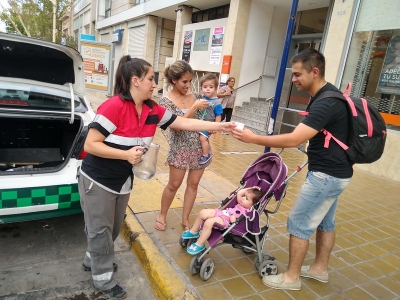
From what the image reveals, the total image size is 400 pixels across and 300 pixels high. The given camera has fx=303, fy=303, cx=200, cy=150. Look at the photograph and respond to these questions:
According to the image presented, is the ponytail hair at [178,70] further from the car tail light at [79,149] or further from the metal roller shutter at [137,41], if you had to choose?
the metal roller shutter at [137,41]

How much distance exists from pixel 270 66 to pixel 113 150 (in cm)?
1096

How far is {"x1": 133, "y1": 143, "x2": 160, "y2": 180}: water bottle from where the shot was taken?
2.36 meters

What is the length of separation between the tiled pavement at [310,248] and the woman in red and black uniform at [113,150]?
0.83 metres

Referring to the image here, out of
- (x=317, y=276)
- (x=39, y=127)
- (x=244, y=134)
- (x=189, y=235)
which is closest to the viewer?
(x=244, y=134)

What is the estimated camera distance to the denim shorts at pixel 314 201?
2.33 m

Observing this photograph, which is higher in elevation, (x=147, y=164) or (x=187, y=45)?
(x=187, y=45)

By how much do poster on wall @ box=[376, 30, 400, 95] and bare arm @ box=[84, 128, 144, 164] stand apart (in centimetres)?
687

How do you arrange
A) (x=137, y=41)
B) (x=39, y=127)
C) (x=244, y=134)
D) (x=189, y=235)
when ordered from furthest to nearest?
(x=137, y=41) < (x=39, y=127) < (x=189, y=235) < (x=244, y=134)

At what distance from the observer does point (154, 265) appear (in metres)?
2.70

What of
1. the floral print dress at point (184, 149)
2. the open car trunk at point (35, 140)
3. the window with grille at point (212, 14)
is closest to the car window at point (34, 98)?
the open car trunk at point (35, 140)

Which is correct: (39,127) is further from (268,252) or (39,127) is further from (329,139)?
(329,139)

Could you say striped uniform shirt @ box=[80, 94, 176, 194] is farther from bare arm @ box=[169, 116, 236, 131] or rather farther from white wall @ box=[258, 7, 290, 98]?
white wall @ box=[258, 7, 290, 98]

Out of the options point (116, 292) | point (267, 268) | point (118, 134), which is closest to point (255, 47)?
point (267, 268)

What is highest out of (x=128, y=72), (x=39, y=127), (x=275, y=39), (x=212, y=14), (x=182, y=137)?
(x=212, y=14)
